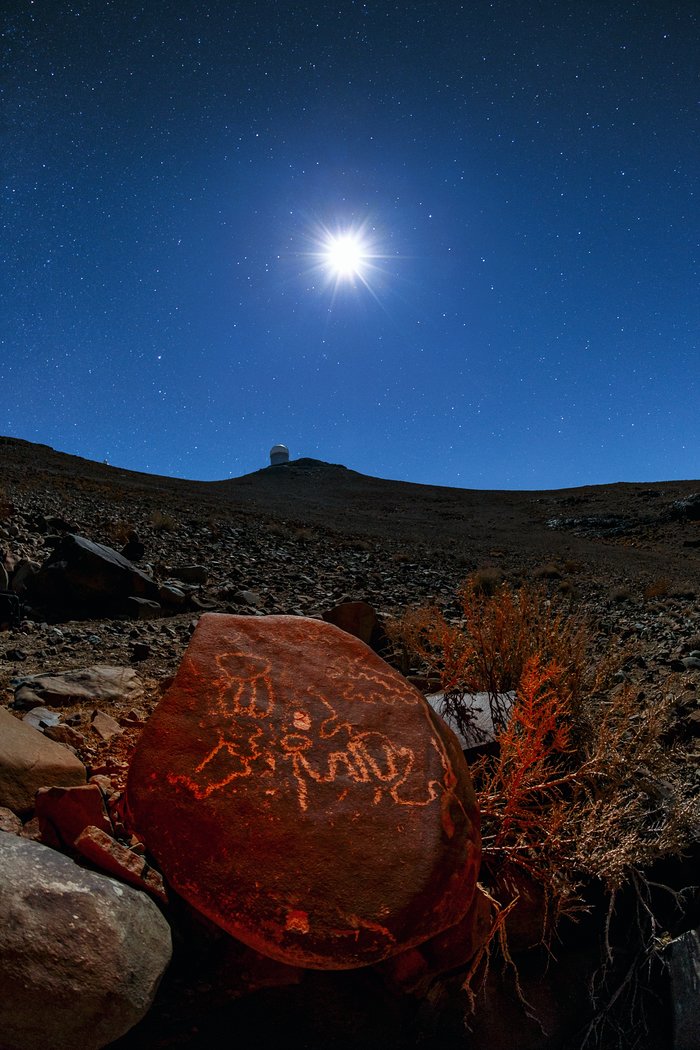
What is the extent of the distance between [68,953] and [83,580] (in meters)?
4.13

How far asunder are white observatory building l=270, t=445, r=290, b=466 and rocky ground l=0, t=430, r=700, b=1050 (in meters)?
39.2

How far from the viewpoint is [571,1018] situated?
6.51 feet

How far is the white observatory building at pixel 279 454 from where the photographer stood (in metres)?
57.6

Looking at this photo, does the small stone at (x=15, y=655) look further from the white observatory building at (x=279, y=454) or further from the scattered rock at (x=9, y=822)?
the white observatory building at (x=279, y=454)

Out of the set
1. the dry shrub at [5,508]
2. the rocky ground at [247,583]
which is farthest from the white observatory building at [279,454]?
the dry shrub at [5,508]

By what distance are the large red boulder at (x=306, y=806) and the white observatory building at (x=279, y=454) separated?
182 ft

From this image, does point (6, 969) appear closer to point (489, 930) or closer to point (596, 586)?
point (489, 930)

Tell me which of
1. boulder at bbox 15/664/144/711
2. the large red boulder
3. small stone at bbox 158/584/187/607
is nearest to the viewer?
the large red boulder

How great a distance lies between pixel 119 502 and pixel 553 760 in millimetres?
11069

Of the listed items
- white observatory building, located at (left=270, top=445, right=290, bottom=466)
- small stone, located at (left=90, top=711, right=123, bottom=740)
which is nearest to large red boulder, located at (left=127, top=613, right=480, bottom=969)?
small stone, located at (left=90, top=711, right=123, bottom=740)

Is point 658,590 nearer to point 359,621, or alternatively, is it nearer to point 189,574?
point 359,621

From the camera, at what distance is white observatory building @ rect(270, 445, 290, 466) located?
57.6 m

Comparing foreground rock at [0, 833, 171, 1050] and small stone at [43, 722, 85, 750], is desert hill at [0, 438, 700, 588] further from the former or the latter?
foreground rock at [0, 833, 171, 1050]

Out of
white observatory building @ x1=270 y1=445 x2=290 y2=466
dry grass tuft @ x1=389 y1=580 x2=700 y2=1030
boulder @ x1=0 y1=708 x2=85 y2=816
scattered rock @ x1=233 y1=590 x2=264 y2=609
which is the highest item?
white observatory building @ x1=270 y1=445 x2=290 y2=466
